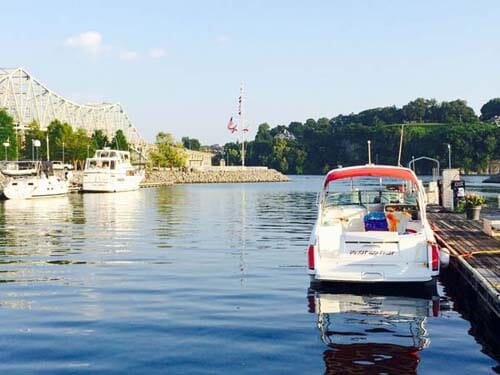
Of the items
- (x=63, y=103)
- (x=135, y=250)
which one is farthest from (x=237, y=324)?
(x=63, y=103)

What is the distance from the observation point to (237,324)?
1203 centimetres

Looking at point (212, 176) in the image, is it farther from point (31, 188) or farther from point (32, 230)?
point (32, 230)

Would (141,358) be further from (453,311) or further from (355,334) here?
(453,311)

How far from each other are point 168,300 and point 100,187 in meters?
69.4

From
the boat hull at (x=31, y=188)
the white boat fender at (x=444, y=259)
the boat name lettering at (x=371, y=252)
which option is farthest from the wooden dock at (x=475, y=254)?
the boat hull at (x=31, y=188)

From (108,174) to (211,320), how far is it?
2848 inches

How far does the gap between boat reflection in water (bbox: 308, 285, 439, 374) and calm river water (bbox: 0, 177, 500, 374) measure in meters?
0.02

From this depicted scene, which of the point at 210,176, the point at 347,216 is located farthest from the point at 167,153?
the point at 347,216

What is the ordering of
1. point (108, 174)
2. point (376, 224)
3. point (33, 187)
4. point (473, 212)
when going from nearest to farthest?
point (376, 224) → point (473, 212) → point (33, 187) → point (108, 174)

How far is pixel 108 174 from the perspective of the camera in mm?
82625

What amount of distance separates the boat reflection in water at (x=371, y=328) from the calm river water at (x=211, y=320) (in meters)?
0.02

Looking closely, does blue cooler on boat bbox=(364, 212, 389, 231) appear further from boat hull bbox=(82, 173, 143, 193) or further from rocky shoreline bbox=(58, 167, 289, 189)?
rocky shoreline bbox=(58, 167, 289, 189)

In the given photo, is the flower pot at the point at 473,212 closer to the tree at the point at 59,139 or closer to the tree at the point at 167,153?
the tree at the point at 59,139

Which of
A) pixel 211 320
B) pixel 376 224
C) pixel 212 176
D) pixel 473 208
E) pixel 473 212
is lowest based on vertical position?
pixel 211 320
